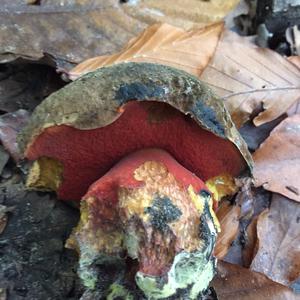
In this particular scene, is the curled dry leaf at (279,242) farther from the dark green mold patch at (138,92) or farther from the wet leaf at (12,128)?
the wet leaf at (12,128)

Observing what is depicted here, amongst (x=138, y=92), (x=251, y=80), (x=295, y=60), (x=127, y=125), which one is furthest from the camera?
(x=295, y=60)

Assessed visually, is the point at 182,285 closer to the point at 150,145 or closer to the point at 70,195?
the point at 150,145

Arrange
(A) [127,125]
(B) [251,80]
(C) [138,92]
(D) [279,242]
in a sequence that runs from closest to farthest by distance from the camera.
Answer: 1. (C) [138,92]
2. (A) [127,125]
3. (D) [279,242]
4. (B) [251,80]

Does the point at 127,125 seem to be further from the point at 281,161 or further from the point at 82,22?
the point at 82,22

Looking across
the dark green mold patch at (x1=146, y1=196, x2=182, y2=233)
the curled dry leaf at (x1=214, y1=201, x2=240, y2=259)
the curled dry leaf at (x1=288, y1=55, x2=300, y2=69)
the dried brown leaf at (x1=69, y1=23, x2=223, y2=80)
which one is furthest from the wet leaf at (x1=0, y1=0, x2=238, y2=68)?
the dark green mold patch at (x1=146, y1=196, x2=182, y2=233)

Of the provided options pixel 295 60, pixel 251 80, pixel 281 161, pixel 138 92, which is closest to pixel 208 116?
pixel 138 92

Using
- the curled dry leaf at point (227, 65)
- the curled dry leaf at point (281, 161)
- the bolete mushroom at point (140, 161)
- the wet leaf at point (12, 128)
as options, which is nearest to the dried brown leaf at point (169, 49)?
the curled dry leaf at point (227, 65)

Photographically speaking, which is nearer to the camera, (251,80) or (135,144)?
(135,144)
